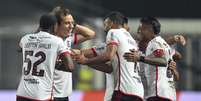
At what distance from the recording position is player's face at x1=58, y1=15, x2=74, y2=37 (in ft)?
32.9

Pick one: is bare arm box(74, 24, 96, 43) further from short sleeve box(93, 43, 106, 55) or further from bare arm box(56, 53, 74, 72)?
bare arm box(56, 53, 74, 72)

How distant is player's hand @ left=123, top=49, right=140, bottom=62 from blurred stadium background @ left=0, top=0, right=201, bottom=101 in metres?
8.33

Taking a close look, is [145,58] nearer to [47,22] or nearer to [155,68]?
[155,68]

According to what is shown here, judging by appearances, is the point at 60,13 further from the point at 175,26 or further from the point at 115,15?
the point at 175,26

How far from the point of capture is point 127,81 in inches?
393

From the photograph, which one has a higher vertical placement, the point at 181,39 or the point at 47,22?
the point at 47,22

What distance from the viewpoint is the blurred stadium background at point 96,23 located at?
18547mm

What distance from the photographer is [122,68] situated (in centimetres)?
998

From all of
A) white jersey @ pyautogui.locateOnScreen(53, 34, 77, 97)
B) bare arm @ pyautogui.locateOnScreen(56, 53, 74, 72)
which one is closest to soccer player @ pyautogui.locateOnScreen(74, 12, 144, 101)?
white jersey @ pyautogui.locateOnScreen(53, 34, 77, 97)

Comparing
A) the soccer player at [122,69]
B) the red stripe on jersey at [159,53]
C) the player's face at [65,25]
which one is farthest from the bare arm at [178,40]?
the player's face at [65,25]

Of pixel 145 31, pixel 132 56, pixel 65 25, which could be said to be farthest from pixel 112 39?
pixel 145 31

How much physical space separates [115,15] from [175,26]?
9190 millimetres

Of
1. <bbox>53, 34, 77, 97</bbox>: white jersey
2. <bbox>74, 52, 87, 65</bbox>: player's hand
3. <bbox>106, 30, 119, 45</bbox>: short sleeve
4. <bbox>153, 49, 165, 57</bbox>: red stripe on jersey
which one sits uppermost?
<bbox>106, 30, 119, 45</bbox>: short sleeve

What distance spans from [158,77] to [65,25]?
1317mm
